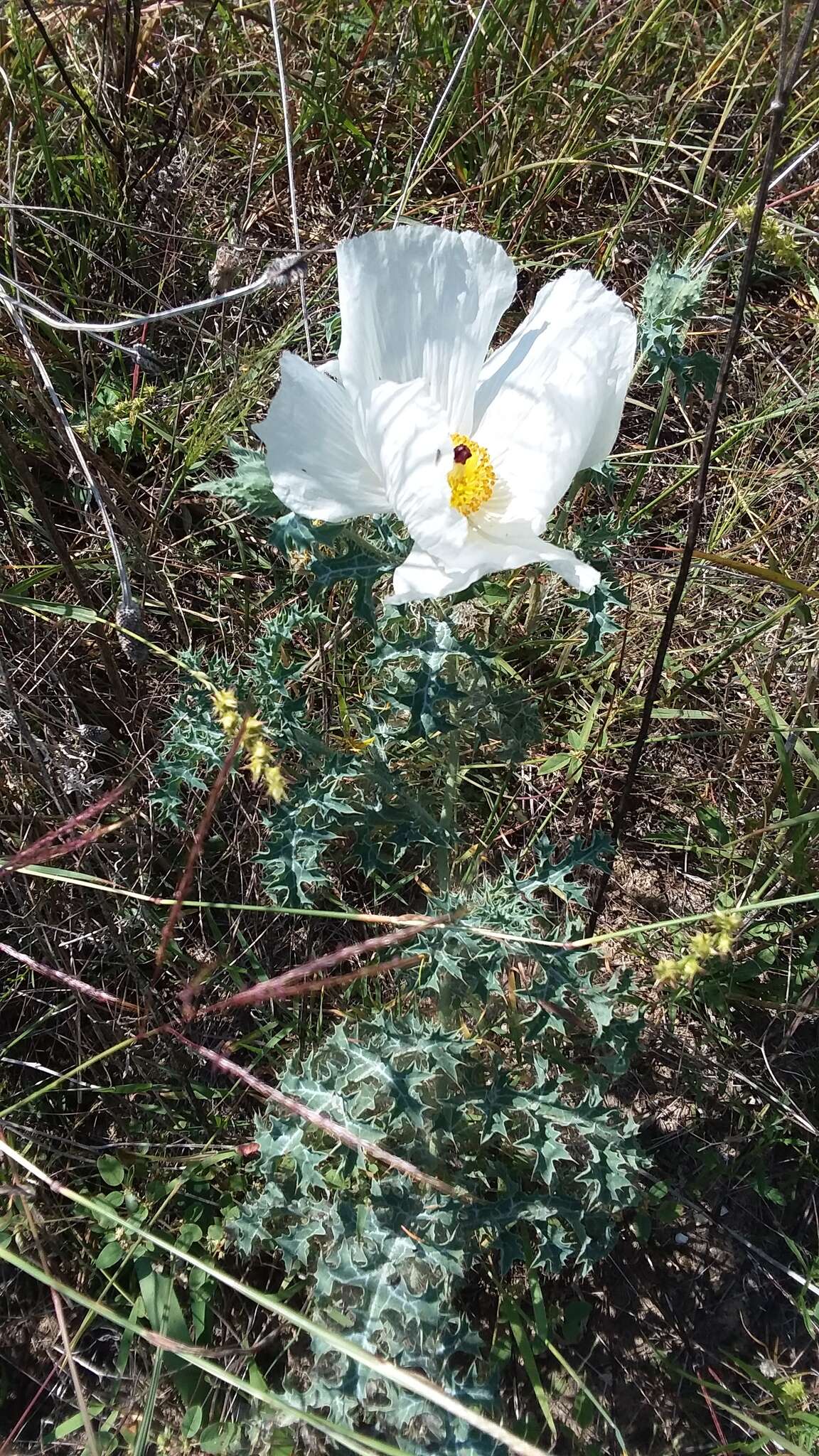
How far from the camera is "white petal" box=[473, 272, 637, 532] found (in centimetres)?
140

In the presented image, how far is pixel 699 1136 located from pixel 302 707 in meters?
1.19

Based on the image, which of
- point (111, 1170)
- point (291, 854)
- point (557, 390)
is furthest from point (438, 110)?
point (111, 1170)

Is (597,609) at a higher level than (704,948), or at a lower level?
higher

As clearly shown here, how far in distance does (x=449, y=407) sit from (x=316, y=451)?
30 centimetres

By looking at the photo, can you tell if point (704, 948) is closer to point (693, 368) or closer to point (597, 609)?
point (597, 609)

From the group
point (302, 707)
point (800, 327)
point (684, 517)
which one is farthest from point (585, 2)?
point (302, 707)

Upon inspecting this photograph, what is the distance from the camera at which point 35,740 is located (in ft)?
Result: 5.91

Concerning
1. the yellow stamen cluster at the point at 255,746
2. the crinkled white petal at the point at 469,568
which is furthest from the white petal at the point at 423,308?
the yellow stamen cluster at the point at 255,746

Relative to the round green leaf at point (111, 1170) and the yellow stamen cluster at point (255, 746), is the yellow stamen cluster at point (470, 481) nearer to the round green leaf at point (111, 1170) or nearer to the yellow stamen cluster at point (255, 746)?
the yellow stamen cluster at point (255, 746)

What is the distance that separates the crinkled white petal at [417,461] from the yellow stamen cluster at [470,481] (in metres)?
0.12

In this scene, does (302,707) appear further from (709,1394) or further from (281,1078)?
(709,1394)

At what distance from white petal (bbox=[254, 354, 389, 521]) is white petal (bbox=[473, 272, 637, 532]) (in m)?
0.23

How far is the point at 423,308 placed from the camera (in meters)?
1.51

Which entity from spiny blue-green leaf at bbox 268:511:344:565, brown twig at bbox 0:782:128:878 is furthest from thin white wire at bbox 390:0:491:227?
brown twig at bbox 0:782:128:878
